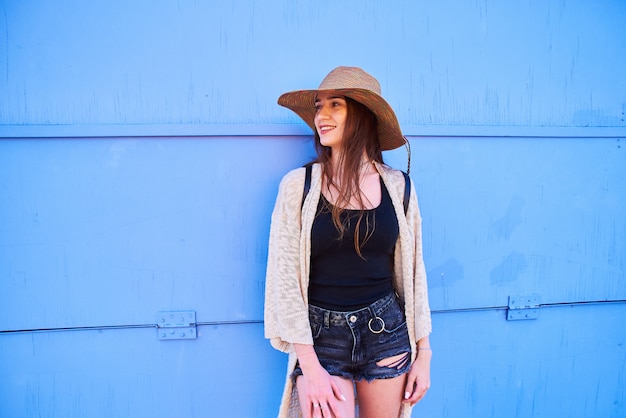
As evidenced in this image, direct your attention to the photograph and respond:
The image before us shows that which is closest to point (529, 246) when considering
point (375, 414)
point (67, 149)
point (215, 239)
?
point (375, 414)

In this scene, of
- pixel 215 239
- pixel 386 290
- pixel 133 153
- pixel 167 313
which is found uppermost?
pixel 133 153

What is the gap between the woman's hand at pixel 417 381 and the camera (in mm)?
1383

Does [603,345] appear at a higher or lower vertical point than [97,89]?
lower

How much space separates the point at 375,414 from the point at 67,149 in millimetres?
1710

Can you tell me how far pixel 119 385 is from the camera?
1.74 meters

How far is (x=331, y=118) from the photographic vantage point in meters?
1.38

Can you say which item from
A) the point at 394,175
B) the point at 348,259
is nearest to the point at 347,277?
the point at 348,259

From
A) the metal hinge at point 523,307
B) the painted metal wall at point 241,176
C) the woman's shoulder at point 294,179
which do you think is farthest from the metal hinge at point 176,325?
the metal hinge at point 523,307

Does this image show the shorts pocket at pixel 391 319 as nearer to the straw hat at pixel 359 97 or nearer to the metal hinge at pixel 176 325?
the straw hat at pixel 359 97

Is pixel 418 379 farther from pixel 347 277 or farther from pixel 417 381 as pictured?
pixel 347 277

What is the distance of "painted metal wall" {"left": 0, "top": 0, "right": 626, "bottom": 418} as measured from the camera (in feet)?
5.35

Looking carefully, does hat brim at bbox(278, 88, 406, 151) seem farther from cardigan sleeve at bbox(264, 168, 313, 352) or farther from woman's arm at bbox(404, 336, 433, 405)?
woman's arm at bbox(404, 336, 433, 405)

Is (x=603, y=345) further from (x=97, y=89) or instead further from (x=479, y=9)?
(x=97, y=89)

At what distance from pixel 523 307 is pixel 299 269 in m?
1.35
